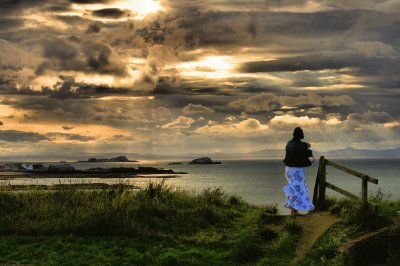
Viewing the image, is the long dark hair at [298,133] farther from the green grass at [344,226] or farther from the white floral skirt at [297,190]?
the green grass at [344,226]

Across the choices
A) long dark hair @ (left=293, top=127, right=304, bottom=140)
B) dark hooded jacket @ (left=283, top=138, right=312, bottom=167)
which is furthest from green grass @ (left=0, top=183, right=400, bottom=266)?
long dark hair @ (left=293, top=127, right=304, bottom=140)

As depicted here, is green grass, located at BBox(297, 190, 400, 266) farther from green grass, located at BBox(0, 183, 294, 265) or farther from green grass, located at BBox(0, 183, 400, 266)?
green grass, located at BBox(0, 183, 294, 265)

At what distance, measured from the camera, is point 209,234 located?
17.7 m

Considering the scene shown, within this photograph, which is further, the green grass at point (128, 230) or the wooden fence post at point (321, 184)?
the wooden fence post at point (321, 184)

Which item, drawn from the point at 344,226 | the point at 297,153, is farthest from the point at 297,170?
the point at 344,226

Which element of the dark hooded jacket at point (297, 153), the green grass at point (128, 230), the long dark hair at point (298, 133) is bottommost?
the green grass at point (128, 230)

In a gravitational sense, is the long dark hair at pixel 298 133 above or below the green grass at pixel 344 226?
above

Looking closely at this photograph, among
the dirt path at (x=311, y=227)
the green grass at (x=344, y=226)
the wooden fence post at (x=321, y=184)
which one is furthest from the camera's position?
the wooden fence post at (x=321, y=184)

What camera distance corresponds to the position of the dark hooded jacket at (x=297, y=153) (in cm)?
1967

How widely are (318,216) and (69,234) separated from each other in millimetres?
8947

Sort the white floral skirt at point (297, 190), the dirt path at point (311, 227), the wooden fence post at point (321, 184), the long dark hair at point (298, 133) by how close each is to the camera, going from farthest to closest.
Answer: the wooden fence post at point (321, 184) → the white floral skirt at point (297, 190) → the long dark hair at point (298, 133) → the dirt path at point (311, 227)

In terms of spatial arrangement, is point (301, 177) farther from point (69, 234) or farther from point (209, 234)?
point (69, 234)

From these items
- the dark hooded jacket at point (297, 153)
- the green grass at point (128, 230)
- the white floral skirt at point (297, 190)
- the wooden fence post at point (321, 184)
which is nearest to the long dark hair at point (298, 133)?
the dark hooded jacket at point (297, 153)

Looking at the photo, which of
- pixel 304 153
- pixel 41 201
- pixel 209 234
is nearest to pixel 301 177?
pixel 304 153
